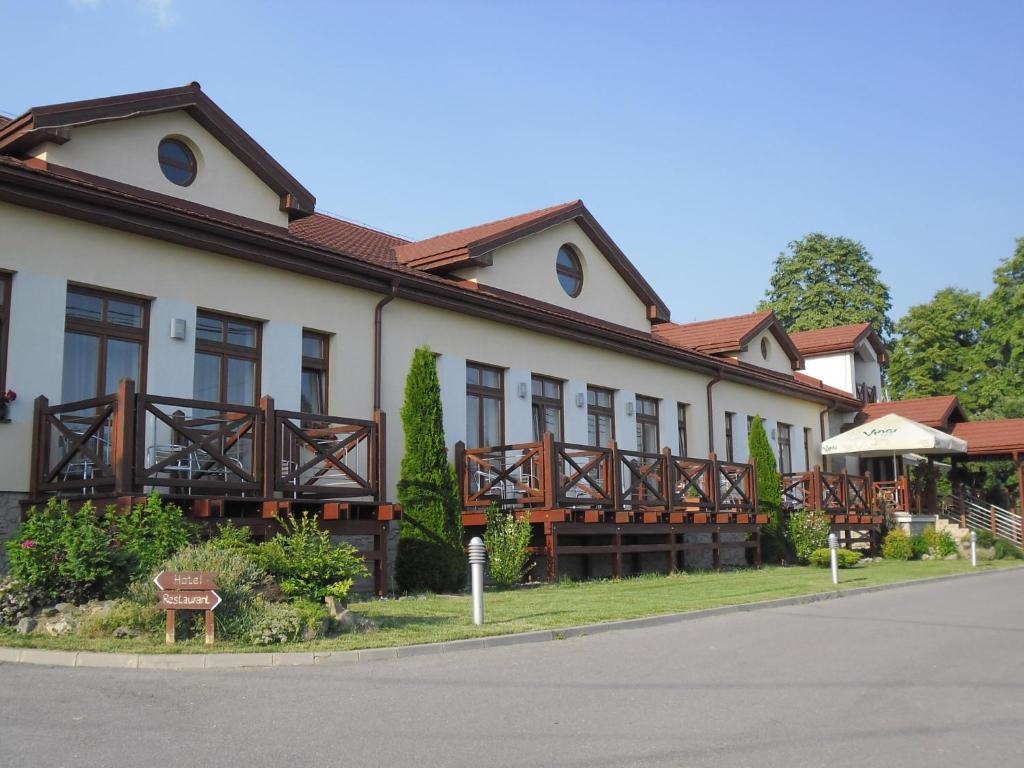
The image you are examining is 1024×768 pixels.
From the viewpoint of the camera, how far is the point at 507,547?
17.3m

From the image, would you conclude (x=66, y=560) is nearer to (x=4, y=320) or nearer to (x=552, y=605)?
(x=4, y=320)

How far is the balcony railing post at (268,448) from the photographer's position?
1352cm

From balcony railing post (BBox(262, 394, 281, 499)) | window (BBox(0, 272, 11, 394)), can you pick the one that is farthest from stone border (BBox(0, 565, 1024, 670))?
window (BBox(0, 272, 11, 394))

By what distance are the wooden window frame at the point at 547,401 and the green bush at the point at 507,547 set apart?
3979mm

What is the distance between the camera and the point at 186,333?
14953 mm

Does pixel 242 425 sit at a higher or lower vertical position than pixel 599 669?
higher

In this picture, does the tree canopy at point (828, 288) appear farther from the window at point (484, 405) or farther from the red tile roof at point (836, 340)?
the window at point (484, 405)

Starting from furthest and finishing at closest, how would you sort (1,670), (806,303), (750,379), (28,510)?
(806,303) → (750,379) → (28,510) → (1,670)

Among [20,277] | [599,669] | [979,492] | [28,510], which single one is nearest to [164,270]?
[20,277]

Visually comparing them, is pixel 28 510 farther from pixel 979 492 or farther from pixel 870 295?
pixel 870 295

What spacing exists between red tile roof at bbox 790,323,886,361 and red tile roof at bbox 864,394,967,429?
2355mm

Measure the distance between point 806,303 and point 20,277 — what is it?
5336 cm

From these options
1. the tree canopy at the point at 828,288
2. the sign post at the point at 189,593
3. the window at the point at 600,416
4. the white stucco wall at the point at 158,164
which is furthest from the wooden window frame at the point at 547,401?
the tree canopy at the point at 828,288

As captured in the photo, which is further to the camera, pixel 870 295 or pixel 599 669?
pixel 870 295
